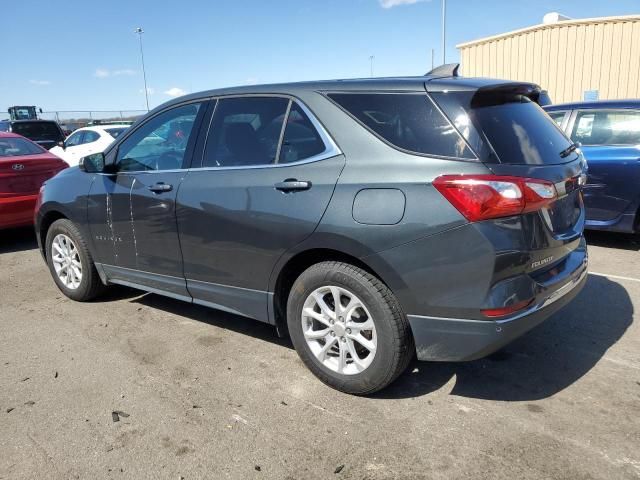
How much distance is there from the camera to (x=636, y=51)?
54.5 feet

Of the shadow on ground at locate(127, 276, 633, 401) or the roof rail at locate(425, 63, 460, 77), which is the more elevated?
the roof rail at locate(425, 63, 460, 77)

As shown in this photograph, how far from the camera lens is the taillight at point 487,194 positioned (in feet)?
8.44

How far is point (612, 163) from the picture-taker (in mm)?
5988

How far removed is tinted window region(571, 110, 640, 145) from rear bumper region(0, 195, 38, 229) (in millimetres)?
6968

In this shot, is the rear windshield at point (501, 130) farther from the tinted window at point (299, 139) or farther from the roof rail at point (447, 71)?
the tinted window at point (299, 139)

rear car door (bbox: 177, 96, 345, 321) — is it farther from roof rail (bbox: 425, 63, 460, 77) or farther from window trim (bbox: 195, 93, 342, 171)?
roof rail (bbox: 425, 63, 460, 77)

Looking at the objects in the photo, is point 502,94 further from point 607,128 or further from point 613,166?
point 607,128

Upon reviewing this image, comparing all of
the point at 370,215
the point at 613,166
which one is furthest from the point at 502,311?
the point at 613,166

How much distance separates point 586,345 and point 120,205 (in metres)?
3.60

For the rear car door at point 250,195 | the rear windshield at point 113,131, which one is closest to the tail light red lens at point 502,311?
the rear car door at point 250,195

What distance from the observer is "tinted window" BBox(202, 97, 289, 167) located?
3412 millimetres

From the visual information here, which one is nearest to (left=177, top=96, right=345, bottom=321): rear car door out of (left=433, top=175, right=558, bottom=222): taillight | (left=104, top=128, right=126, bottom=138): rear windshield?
(left=433, top=175, right=558, bottom=222): taillight

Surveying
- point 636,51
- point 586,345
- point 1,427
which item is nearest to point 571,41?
point 636,51

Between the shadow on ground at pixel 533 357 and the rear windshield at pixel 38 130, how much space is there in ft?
46.2
